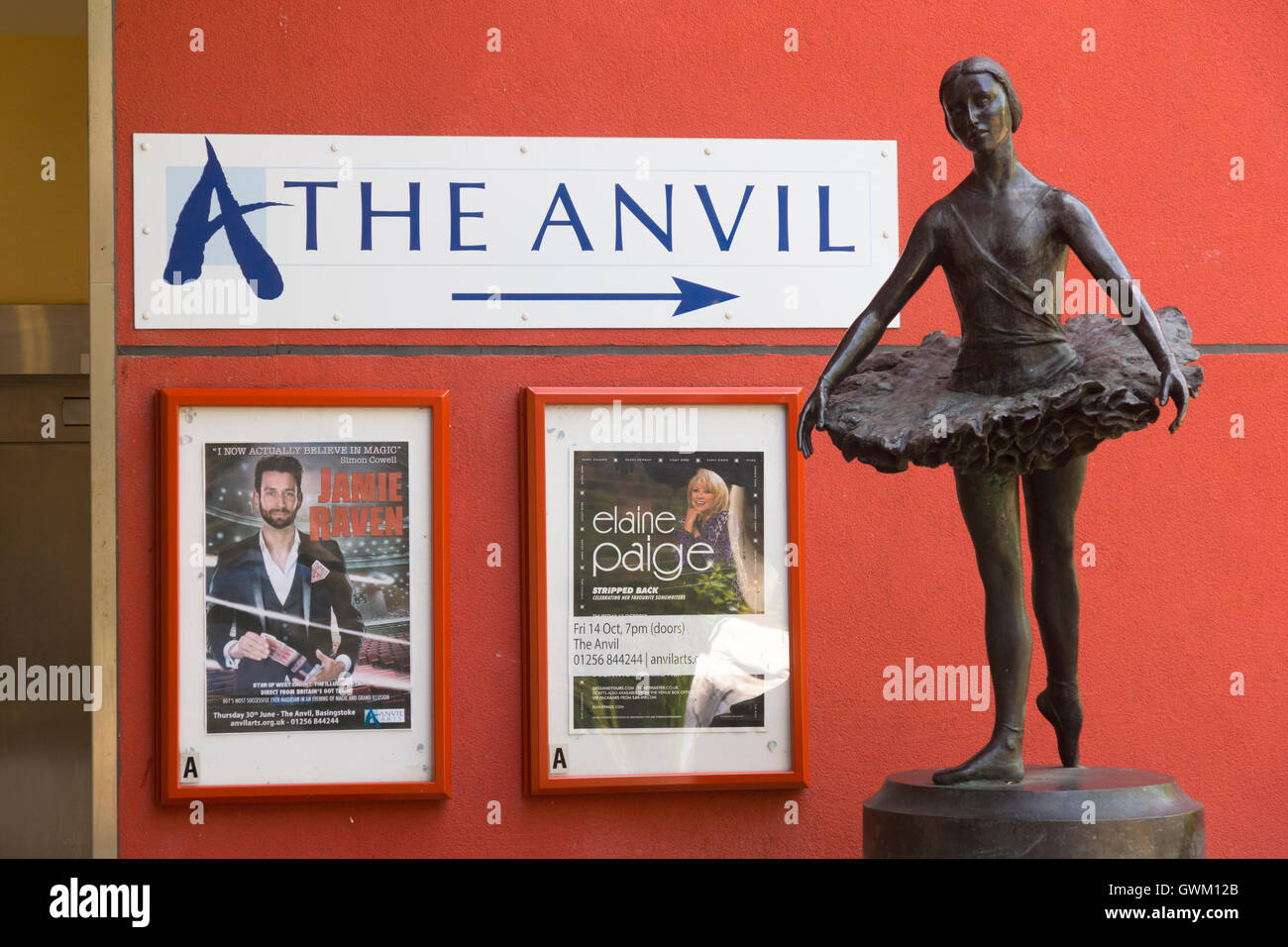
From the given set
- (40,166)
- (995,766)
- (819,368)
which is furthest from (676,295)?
(40,166)

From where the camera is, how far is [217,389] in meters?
4.30

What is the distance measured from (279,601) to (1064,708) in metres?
2.19

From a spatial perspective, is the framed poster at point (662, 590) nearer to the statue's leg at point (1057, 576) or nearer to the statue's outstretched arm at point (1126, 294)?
the statue's leg at point (1057, 576)

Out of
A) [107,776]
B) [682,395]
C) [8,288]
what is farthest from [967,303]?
[8,288]

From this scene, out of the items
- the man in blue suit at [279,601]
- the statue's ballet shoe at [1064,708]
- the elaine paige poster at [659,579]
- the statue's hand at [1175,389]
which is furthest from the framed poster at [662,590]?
the statue's hand at [1175,389]

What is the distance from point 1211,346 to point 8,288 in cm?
413

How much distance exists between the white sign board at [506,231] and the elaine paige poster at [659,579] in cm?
45

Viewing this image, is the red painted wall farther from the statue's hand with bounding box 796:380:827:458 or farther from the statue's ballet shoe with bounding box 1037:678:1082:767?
the statue's hand with bounding box 796:380:827:458

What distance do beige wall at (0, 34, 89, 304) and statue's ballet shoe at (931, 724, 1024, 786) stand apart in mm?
3793

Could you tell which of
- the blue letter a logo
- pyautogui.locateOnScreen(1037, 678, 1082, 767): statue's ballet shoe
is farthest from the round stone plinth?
the blue letter a logo

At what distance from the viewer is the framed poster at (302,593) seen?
4250 millimetres

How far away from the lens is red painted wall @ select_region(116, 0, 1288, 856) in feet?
14.2

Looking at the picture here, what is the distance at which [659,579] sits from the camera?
4.38 metres

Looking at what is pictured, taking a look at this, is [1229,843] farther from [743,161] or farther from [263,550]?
[263,550]
